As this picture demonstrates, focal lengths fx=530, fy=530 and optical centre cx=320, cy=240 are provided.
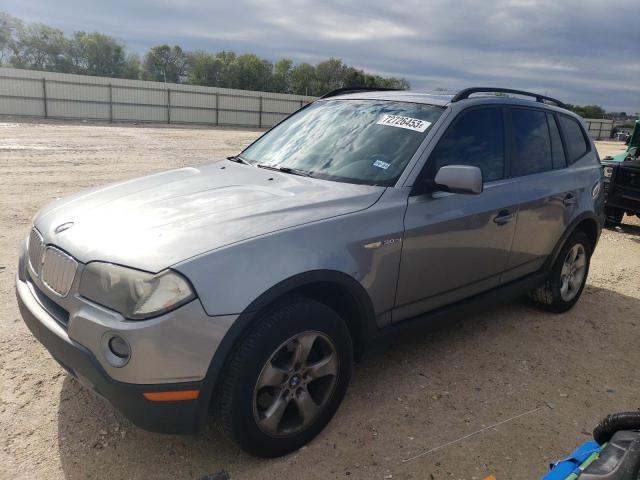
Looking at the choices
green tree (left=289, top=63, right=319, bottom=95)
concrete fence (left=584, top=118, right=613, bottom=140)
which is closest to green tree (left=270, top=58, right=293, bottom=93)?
green tree (left=289, top=63, right=319, bottom=95)

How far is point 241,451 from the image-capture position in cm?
273

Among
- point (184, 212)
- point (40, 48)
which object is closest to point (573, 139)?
point (184, 212)

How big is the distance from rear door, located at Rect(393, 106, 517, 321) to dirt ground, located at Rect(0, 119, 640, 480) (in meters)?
0.41

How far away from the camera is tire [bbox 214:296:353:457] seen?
2367 millimetres

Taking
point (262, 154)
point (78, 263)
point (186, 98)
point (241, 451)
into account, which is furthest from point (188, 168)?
point (186, 98)

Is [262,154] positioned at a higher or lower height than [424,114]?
lower

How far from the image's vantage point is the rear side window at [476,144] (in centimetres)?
339

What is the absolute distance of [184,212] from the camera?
2.68 meters

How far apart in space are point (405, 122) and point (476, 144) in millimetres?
584

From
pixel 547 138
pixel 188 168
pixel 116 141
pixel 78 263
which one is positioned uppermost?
pixel 547 138

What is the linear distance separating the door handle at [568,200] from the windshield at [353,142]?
166 cm

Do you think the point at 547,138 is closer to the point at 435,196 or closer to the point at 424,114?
the point at 424,114

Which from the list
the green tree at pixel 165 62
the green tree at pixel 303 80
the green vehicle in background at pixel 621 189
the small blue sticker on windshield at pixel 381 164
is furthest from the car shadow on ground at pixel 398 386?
the green tree at pixel 165 62

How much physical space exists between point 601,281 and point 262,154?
448cm
